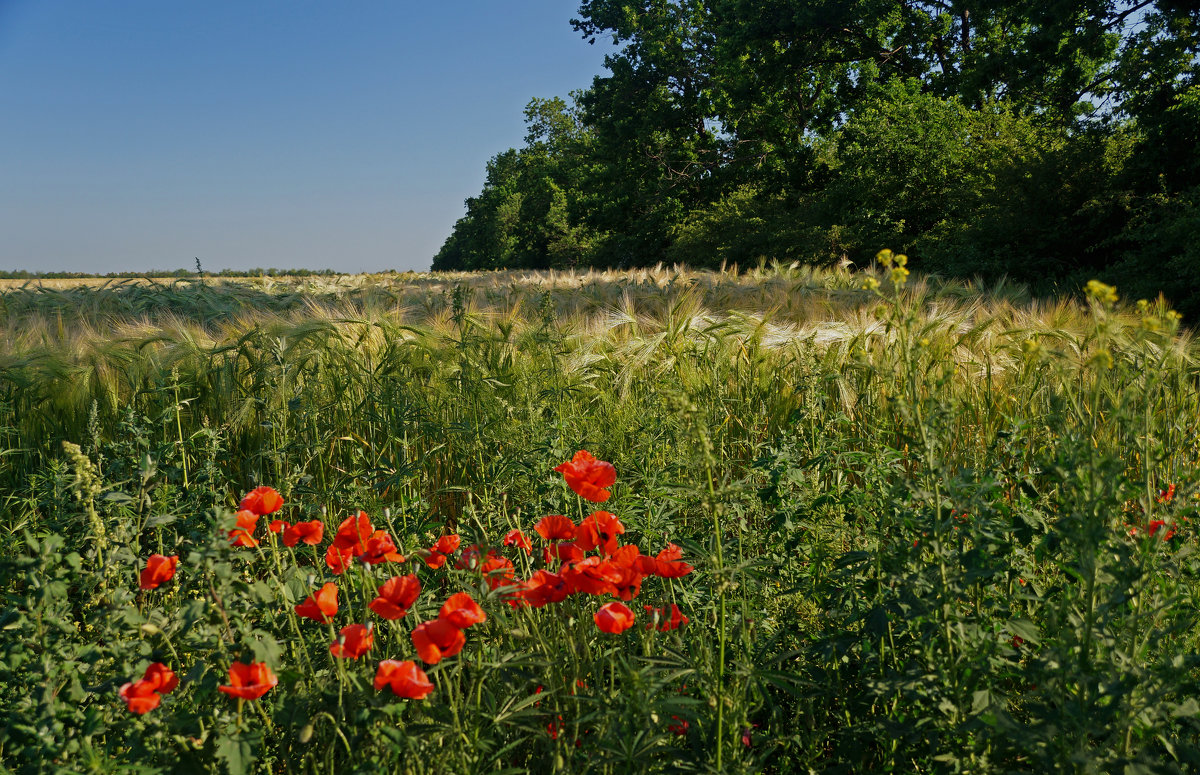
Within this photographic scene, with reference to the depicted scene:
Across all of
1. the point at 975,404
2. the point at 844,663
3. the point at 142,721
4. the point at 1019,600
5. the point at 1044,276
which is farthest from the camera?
the point at 1044,276

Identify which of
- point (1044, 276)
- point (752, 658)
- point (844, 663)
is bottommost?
point (844, 663)

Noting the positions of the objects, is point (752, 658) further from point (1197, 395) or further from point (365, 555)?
point (1197, 395)

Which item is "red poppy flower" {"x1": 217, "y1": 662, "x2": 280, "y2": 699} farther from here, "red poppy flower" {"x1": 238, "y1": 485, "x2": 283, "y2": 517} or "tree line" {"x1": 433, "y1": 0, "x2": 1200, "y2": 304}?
"tree line" {"x1": 433, "y1": 0, "x2": 1200, "y2": 304}

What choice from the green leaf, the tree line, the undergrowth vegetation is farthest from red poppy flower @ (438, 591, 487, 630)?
the tree line

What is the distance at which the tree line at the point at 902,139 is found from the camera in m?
7.94

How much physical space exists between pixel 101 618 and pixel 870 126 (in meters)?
13.8

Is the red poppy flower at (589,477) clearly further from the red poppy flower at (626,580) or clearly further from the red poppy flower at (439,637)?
the red poppy flower at (439,637)

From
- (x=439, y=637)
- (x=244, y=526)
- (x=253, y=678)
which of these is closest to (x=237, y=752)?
(x=253, y=678)

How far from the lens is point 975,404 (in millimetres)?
2887

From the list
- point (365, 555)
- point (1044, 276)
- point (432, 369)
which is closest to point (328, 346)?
point (432, 369)

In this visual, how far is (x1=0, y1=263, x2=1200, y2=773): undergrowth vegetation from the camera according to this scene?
115 centimetres

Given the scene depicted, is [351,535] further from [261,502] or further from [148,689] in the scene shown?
[148,689]

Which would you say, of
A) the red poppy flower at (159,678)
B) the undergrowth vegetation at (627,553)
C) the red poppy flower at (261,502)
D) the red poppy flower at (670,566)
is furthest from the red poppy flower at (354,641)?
the red poppy flower at (670,566)

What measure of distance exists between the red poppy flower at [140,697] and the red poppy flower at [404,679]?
1.05 feet
